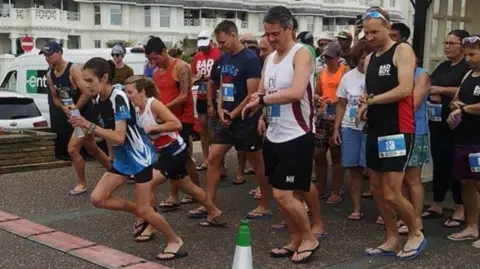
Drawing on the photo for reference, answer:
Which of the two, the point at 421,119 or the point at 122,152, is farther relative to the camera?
the point at 421,119

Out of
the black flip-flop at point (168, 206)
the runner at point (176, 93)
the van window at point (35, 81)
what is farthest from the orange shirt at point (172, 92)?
the van window at point (35, 81)

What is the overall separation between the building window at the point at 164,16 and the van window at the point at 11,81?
36062mm

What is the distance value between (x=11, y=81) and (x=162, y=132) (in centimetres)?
1015

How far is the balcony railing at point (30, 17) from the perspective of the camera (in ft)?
143

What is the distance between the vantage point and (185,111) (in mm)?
7199

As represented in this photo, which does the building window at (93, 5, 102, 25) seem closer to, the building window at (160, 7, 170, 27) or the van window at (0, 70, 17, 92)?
the building window at (160, 7, 170, 27)

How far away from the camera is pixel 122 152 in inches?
206

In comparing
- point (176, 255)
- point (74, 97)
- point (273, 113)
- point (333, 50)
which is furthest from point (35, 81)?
point (273, 113)

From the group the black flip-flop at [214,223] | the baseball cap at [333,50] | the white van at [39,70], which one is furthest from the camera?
the white van at [39,70]

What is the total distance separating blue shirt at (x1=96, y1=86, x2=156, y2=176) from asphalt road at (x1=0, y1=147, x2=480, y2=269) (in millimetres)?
786

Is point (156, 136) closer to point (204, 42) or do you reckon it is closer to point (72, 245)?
point (72, 245)

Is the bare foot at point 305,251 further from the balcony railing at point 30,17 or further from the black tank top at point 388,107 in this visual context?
the balcony railing at point 30,17

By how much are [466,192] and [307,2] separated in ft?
172

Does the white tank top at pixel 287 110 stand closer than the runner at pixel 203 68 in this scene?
Yes
